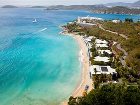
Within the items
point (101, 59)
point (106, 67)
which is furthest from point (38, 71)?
point (106, 67)

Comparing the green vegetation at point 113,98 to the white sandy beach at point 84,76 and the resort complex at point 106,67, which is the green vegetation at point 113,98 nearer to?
the resort complex at point 106,67

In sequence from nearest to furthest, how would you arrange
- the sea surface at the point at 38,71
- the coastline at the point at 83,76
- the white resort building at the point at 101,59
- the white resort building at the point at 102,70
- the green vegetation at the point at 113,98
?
the green vegetation at the point at 113,98 → the sea surface at the point at 38,71 → the coastline at the point at 83,76 → the white resort building at the point at 102,70 → the white resort building at the point at 101,59

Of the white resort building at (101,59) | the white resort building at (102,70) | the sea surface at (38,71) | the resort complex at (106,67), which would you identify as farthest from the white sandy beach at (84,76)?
the white resort building at (101,59)

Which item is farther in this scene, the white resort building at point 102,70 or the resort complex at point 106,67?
the white resort building at point 102,70

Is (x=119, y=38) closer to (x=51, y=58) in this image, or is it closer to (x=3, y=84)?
(x=51, y=58)

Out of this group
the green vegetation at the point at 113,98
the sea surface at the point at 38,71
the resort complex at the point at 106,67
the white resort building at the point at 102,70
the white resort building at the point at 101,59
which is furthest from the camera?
the white resort building at the point at 101,59

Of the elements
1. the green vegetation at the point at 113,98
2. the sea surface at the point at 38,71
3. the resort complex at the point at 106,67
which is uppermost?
the green vegetation at the point at 113,98

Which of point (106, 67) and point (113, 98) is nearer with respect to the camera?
point (113, 98)

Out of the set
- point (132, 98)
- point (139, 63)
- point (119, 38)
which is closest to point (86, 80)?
point (139, 63)

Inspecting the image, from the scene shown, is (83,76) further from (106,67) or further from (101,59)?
(101,59)

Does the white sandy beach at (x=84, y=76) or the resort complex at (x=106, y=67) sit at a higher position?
the resort complex at (x=106, y=67)

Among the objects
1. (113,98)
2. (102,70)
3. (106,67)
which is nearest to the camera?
(113,98)
